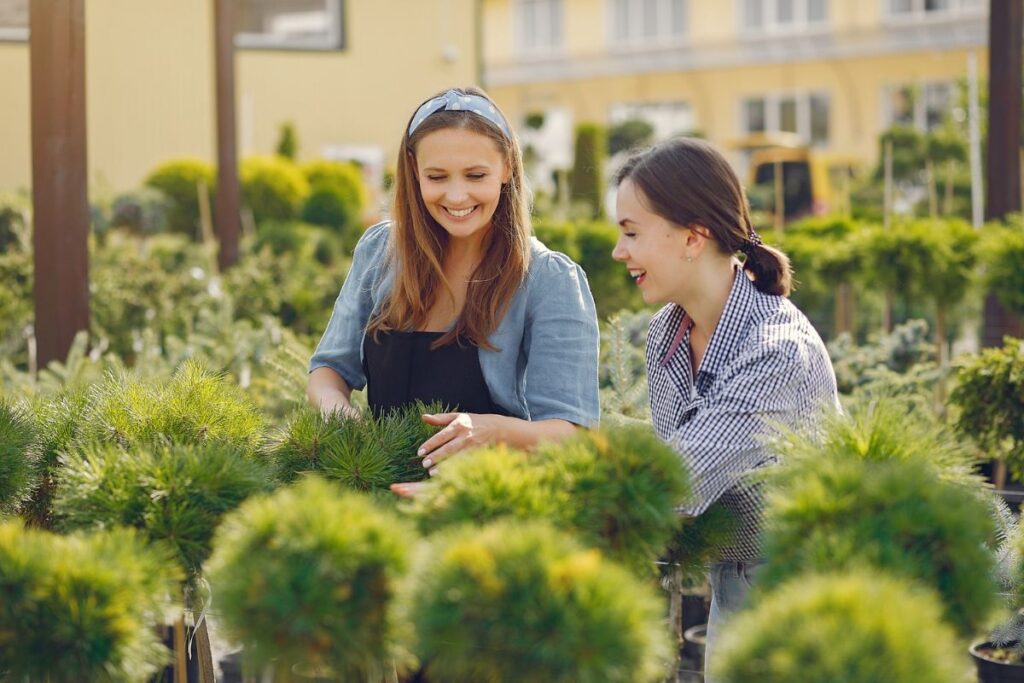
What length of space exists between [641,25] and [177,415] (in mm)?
29806

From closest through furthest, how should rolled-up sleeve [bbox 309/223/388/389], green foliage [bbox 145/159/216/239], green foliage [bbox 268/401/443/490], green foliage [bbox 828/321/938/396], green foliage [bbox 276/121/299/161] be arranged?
green foliage [bbox 268/401/443/490] < rolled-up sleeve [bbox 309/223/388/389] < green foliage [bbox 828/321/938/396] < green foliage [bbox 145/159/216/239] < green foliage [bbox 276/121/299/161]

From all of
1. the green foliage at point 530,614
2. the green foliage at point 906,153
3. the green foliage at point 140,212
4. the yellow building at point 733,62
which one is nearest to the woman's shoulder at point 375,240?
the green foliage at point 530,614

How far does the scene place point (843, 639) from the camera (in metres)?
1.30

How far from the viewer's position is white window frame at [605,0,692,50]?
30281 mm

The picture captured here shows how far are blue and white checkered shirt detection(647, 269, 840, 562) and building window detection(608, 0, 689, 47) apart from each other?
28.8 meters

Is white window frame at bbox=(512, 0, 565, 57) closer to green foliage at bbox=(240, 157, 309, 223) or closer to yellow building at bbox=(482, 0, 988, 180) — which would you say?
yellow building at bbox=(482, 0, 988, 180)

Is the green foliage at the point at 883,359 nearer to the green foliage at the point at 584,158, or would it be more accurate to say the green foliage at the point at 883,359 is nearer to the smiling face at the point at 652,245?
the smiling face at the point at 652,245

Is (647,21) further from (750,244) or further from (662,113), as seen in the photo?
(750,244)

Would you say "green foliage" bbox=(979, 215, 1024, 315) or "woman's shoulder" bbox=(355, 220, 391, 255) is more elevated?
"woman's shoulder" bbox=(355, 220, 391, 255)

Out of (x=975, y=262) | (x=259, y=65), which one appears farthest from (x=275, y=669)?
(x=259, y=65)

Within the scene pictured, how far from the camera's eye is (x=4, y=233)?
23.2 feet

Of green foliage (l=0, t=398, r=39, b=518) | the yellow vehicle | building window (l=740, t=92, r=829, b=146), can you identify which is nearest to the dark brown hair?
green foliage (l=0, t=398, r=39, b=518)

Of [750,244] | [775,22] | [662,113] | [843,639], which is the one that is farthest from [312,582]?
[662,113]

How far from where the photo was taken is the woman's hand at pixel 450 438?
2029 millimetres
